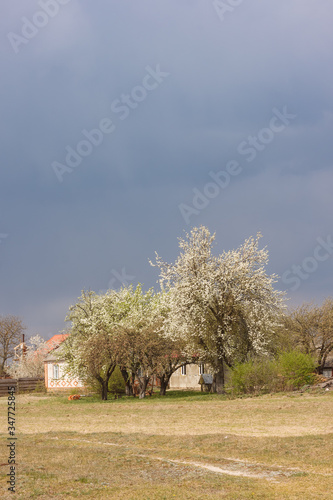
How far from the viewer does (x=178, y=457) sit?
1334cm

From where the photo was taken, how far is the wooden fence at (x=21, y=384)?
175 feet

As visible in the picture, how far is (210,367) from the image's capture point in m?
39.0

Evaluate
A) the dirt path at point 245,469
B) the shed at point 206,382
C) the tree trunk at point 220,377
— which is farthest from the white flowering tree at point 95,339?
the dirt path at point 245,469

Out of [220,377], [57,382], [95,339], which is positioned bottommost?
[220,377]

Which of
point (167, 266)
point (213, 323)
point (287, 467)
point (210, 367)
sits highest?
point (167, 266)

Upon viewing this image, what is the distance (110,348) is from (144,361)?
2.39m

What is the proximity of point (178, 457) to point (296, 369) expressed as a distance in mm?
22089

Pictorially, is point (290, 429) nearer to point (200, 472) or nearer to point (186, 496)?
point (200, 472)

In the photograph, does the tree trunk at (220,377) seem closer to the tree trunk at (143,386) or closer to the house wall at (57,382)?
the tree trunk at (143,386)

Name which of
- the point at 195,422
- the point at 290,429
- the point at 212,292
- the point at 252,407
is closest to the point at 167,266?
the point at 212,292

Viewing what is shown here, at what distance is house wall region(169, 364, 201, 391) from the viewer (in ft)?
182

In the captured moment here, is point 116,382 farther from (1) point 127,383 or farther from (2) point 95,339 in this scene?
(2) point 95,339

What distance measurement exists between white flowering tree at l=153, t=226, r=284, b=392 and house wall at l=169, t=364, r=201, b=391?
17992 millimetres

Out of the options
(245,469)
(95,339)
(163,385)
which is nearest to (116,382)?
(163,385)
